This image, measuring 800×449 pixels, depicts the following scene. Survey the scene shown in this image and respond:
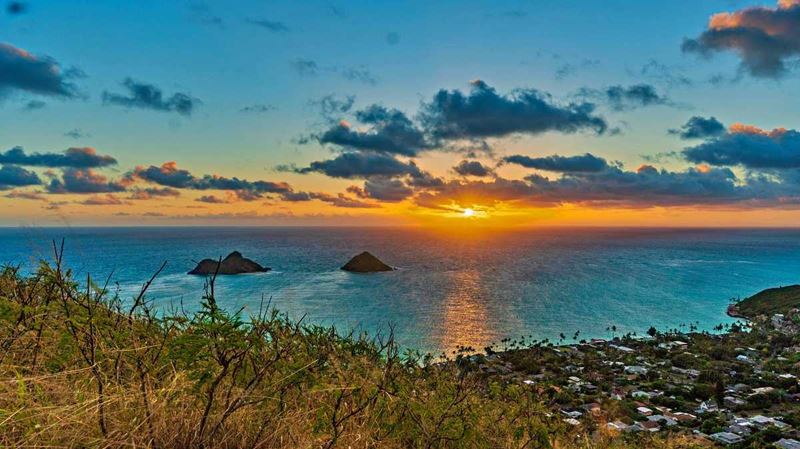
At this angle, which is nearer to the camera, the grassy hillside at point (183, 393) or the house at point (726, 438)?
the grassy hillside at point (183, 393)

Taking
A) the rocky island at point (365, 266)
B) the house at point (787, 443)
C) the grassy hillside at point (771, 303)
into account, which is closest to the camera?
the house at point (787, 443)

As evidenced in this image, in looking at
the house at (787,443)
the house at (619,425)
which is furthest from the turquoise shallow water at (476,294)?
the house at (787,443)

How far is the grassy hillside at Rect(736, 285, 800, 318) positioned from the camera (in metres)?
57.6

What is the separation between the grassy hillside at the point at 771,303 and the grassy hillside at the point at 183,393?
236ft

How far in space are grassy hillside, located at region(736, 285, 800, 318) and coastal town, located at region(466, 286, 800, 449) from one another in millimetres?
11891

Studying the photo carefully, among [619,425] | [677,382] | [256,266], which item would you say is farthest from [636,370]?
[256,266]

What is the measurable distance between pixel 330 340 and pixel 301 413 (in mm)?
2982

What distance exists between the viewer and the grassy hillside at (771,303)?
57594 millimetres

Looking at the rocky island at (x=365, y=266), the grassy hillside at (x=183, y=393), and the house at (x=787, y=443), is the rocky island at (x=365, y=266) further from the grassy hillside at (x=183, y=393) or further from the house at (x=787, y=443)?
the grassy hillside at (x=183, y=393)

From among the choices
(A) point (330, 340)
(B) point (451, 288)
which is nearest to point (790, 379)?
(A) point (330, 340)

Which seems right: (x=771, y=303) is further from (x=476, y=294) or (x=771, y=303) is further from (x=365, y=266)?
(x=365, y=266)

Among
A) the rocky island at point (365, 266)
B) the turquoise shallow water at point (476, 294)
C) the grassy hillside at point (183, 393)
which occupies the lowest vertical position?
the turquoise shallow water at point (476, 294)

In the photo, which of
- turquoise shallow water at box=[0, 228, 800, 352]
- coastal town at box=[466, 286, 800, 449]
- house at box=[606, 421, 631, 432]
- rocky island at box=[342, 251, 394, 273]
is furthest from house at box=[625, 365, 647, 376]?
rocky island at box=[342, 251, 394, 273]

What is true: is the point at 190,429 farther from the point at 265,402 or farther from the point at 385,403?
the point at 385,403
